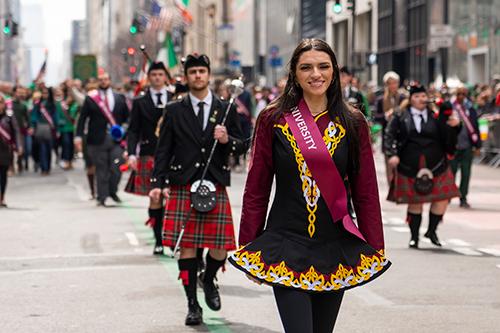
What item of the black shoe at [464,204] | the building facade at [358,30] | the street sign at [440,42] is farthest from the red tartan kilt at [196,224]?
the building facade at [358,30]

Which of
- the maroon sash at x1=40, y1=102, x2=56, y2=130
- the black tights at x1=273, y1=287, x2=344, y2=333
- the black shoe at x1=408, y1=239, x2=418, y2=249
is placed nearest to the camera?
the black tights at x1=273, y1=287, x2=344, y2=333

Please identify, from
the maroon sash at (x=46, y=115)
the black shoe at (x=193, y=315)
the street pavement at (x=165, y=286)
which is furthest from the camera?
Result: the maroon sash at (x=46, y=115)

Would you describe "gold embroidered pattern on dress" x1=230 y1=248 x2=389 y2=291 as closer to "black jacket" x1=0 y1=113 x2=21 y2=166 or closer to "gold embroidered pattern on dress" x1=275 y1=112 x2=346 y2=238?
"gold embroidered pattern on dress" x1=275 y1=112 x2=346 y2=238

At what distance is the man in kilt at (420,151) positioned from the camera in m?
13.1

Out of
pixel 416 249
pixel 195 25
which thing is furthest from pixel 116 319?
pixel 195 25

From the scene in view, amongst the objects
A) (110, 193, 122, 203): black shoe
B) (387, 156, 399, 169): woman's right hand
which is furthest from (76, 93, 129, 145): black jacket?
(387, 156, 399, 169): woman's right hand

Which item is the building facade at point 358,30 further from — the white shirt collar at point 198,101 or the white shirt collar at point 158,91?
the white shirt collar at point 198,101

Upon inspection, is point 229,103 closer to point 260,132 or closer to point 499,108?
point 260,132

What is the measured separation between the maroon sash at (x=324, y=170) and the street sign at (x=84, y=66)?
2357 inches

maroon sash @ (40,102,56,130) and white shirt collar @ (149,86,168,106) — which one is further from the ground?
white shirt collar @ (149,86,168,106)

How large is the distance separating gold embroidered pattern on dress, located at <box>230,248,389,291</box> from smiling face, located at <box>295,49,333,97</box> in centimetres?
73

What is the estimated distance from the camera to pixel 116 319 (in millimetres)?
9070

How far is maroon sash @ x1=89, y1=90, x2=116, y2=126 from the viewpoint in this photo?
711 inches

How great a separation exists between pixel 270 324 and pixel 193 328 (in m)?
0.50
